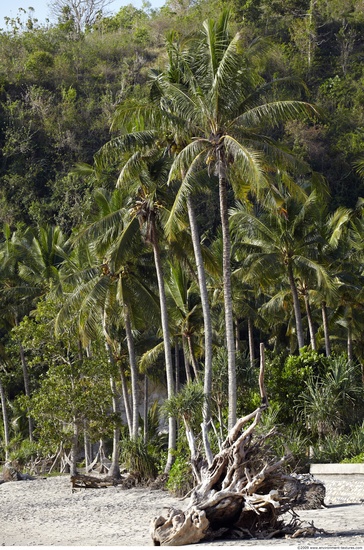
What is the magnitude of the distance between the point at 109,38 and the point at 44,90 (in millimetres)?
10968

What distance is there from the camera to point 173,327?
32656 millimetres

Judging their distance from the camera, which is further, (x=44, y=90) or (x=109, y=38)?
(x=109, y=38)

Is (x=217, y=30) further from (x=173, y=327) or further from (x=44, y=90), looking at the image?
(x=44, y=90)

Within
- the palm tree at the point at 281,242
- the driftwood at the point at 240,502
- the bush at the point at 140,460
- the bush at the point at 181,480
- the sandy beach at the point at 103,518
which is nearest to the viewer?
the driftwood at the point at 240,502

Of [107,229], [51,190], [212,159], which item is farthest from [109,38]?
[212,159]

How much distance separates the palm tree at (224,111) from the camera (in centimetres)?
2034

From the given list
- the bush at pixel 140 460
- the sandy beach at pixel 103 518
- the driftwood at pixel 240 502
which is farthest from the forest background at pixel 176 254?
the driftwood at pixel 240 502

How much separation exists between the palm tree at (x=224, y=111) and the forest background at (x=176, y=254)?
0.09 meters

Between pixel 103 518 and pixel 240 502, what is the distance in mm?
6556

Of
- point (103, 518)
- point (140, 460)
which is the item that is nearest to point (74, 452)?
point (140, 460)

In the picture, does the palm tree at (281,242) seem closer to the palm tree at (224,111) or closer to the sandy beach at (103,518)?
the palm tree at (224,111)

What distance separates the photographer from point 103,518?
17984mm

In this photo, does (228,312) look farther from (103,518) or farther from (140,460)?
(103,518)

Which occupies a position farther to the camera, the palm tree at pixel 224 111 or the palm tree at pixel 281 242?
the palm tree at pixel 281 242
